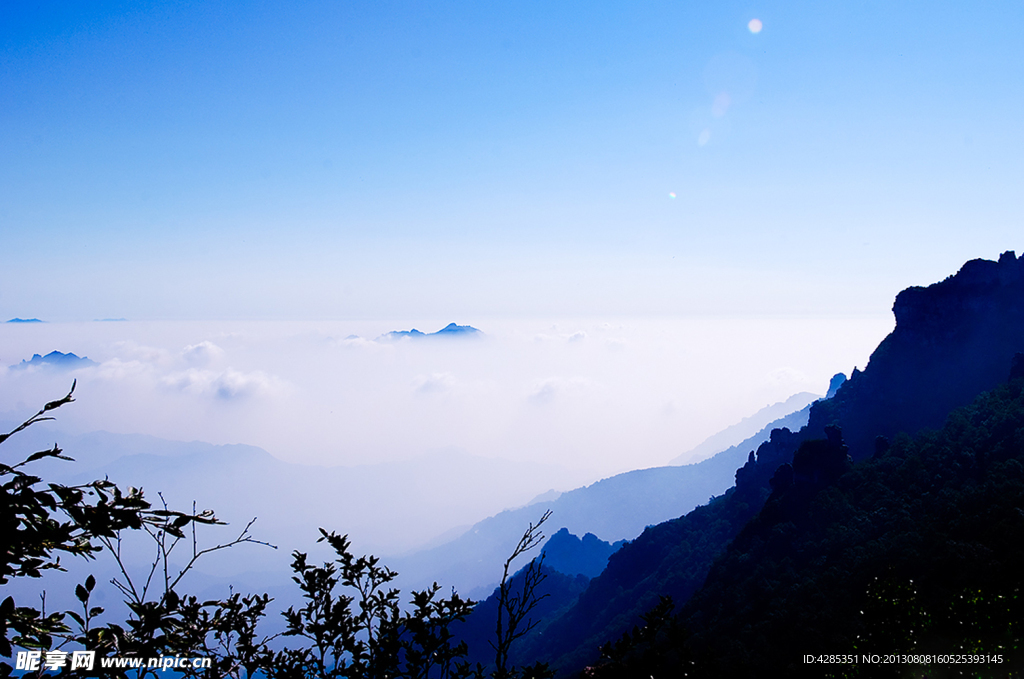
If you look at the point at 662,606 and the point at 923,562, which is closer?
the point at 662,606

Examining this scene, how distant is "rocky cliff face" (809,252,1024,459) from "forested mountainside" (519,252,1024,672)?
11 centimetres

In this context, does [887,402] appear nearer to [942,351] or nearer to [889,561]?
[942,351]

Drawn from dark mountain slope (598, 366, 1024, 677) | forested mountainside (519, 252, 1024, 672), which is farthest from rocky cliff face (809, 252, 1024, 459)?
dark mountain slope (598, 366, 1024, 677)

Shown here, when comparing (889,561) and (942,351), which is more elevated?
(942,351)

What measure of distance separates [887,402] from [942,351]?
9.64 metres

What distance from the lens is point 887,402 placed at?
65500 mm

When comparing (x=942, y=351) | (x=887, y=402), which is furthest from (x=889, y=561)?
(x=942, y=351)

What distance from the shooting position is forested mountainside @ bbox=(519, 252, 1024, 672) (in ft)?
198

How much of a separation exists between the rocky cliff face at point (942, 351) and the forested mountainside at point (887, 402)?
0.11m

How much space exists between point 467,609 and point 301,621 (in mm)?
2693

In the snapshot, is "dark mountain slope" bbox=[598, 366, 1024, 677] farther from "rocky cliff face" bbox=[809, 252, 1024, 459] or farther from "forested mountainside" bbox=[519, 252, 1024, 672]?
"rocky cliff face" bbox=[809, 252, 1024, 459]

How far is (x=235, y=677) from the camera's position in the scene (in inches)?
234

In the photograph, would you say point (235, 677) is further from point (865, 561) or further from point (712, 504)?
point (712, 504)

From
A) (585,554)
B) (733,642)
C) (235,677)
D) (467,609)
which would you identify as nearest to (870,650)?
(467,609)
